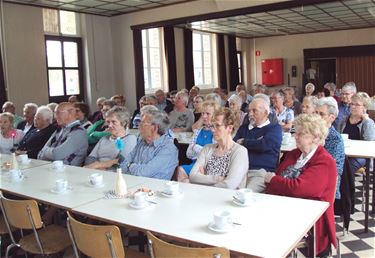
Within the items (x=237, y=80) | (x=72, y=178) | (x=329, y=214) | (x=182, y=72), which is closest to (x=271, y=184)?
(x=329, y=214)

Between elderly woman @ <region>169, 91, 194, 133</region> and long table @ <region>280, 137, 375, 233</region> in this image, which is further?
elderly woman @ <region>169, 91, 194, 133</region>

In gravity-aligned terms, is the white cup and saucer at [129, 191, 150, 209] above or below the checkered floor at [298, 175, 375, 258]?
above

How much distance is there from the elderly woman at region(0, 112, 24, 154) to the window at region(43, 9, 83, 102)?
3.16 m

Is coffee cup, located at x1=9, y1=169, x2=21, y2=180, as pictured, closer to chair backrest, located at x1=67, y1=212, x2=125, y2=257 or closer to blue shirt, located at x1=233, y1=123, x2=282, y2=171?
chair backrest, located at x1=67, y1=212, x2=125, y2=257

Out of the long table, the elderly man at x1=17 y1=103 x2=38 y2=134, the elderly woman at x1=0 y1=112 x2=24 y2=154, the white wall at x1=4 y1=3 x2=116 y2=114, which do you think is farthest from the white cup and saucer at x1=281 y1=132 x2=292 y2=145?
the white wall at x1=4 y1=3 x2=116 y2=114

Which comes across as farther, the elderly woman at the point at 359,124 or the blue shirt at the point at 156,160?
the elderly woman at the point at 359,124

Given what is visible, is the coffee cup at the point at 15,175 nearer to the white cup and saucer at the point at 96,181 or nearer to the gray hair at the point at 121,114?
the white cup and saucer at the point at 96,181

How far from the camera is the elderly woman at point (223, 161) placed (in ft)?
8.78

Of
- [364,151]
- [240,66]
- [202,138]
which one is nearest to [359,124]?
[364,151]

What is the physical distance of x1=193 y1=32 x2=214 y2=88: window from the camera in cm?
1137

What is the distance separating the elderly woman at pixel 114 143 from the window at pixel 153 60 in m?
5.91

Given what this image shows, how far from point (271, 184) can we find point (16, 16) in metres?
6.22

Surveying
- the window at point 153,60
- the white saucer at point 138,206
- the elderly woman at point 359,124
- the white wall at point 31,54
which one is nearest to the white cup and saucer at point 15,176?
the white saucer at point 138,206

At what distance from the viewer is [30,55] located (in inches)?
284
